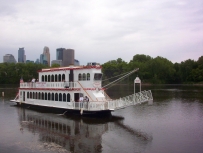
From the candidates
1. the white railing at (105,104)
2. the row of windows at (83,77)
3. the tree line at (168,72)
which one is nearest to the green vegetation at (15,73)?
the tree line at (168,72)

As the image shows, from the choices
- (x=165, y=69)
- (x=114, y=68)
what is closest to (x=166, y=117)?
(x=165, y=69)

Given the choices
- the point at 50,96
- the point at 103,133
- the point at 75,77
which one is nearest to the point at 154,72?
the point at 50,96

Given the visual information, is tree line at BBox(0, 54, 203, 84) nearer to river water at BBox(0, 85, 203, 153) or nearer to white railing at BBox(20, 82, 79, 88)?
white railing at BBox(20, 82, 79, 88)

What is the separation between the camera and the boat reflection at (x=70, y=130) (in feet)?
61.5

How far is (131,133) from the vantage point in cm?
2230

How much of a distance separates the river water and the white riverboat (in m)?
1.33

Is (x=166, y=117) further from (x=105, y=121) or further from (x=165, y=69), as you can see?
(x=165, y=69)

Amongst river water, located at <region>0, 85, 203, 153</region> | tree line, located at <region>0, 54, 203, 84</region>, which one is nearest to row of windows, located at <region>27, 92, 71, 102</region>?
river water, located at <region>0, 85, 203, 153</region>

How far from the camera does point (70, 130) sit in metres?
23.5

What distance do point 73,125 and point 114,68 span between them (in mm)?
109807

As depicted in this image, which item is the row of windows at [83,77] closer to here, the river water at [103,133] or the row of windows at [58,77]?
the row of windows at [58,77]

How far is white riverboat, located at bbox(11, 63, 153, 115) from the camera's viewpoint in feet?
91.7

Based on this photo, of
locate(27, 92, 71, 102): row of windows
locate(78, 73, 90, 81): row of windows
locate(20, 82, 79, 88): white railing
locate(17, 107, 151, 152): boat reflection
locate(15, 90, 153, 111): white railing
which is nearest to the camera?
locate(17, 107, 151, 152): boat reflection

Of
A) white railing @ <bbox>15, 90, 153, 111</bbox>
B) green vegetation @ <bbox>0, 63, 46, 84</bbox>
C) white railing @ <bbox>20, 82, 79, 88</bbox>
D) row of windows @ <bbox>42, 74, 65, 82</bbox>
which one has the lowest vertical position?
white railing @ <bbox>15, 90, 153, 111</bbox>
